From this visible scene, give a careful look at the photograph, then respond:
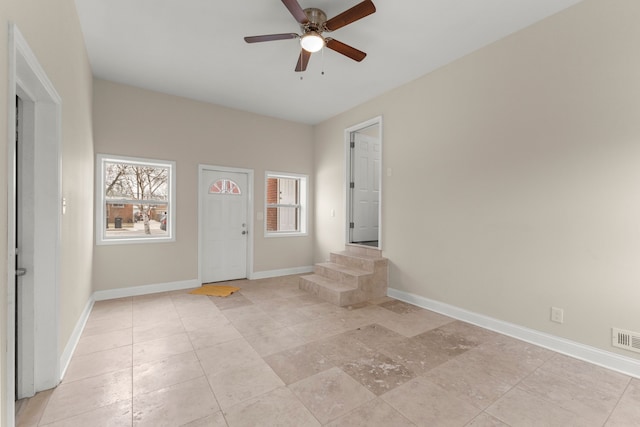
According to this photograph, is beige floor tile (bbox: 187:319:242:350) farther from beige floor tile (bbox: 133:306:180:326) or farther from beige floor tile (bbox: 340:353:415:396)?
beige floor tile (bbox: 340:353:415:396)

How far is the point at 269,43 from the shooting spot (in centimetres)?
319

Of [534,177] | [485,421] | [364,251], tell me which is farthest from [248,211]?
[485,421]

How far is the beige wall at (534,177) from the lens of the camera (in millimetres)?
2377

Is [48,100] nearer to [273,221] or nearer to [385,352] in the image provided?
[385,352]

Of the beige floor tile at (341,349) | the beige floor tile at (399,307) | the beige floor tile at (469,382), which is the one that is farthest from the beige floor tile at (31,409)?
the beige floor tile at (399,307)

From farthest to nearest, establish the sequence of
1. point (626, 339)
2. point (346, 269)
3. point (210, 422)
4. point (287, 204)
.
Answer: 1. point (287, 204)
2. point (346, 269)
3. point (626, 339)
4. point (210, 422)

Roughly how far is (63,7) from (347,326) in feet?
12.5

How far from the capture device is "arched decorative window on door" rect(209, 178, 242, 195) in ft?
16.5

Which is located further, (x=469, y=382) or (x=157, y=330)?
(x=157, y=330)

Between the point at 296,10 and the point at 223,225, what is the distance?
12.1 feet

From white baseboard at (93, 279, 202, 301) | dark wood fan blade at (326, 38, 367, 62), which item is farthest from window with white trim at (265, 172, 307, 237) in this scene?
dark wood fan blade at (326, 38, 367, 62)

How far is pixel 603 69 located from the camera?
244cm

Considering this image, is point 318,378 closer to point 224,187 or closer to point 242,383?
point 242,383

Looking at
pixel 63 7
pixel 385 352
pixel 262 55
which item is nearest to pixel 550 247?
pixel 385 352
